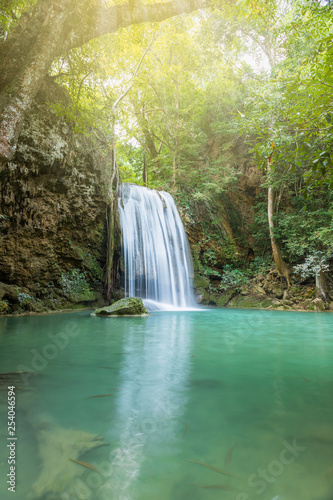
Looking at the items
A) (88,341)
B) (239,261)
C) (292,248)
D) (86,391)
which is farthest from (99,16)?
(239,261)

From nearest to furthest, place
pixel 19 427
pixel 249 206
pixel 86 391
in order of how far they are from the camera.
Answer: pixel 19 427 → pixel 86 391 → pixel 249 206

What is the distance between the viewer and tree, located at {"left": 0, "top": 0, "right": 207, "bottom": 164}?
3211mm

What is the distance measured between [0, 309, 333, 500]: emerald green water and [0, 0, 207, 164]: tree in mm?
2304

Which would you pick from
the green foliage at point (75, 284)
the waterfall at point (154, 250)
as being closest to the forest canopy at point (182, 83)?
the waterfall at point (154, 250)

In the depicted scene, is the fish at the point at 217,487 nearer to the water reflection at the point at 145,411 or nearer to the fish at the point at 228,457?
the fish at the point at 228,457

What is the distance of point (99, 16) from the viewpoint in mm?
5281

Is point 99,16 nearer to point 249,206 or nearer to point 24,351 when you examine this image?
point 24,351

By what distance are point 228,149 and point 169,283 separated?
1015cm

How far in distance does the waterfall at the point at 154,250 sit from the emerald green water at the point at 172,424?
26.0ft

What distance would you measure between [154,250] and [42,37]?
8953mm

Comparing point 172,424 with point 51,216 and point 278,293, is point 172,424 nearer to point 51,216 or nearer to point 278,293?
point 51,216

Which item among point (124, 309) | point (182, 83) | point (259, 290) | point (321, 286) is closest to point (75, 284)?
point (124, 309)

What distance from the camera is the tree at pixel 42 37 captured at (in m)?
3.21

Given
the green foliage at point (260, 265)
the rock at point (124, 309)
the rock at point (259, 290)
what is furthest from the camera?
the green foliage at point (260, 265)
